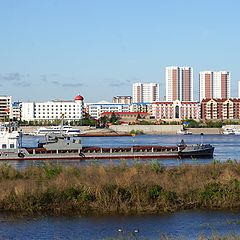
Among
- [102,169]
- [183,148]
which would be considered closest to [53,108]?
[183,148]

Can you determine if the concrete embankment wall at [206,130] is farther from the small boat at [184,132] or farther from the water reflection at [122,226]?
the water reflection at [122,226]

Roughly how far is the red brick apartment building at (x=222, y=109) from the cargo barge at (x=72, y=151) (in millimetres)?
131208

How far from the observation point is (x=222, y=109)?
192m

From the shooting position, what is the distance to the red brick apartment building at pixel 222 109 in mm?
190875

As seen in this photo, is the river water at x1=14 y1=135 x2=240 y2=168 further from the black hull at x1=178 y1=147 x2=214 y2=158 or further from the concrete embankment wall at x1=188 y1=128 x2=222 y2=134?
the concrete embankment wall at x1=188 y1=128 x2=222 y2=134

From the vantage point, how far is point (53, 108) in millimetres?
199250

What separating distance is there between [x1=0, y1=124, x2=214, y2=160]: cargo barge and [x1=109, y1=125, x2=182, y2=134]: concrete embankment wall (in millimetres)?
101779

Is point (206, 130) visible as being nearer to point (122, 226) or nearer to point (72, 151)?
point (72, 151)

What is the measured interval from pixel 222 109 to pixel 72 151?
137m

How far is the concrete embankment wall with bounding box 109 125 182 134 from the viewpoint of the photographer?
163500 millimetres

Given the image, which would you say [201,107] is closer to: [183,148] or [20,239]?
[183,148]

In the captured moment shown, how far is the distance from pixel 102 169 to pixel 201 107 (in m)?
170

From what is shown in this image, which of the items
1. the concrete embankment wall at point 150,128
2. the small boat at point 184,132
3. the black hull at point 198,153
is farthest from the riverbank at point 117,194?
the concrete embankment wall at point 150,128

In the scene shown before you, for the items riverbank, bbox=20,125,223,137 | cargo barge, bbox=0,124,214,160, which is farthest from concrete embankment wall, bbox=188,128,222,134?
cargo barge, bbox=0,124,214,160
